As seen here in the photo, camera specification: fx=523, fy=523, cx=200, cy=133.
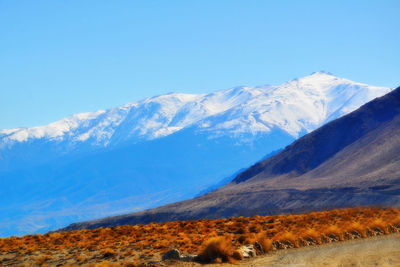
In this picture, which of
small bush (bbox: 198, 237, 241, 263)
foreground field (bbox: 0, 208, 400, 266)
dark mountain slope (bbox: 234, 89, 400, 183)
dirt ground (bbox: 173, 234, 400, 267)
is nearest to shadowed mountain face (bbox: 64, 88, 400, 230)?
dark mountain slope (bbox: 234, 89, 400, 183)

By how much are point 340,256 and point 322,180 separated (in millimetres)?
131223

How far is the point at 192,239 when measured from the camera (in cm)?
2766

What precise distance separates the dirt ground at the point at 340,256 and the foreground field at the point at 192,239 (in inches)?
18.2

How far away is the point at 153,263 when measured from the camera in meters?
23.0

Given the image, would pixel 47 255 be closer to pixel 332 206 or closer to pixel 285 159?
pixel 332 206

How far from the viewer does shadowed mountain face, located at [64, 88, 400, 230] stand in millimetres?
122062

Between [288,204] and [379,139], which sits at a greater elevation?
[379,139]

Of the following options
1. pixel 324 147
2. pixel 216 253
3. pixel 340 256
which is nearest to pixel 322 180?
pixel 324 147

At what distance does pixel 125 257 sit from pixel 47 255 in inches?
160

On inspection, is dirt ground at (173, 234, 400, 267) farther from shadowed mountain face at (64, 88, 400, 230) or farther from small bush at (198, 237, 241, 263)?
shadowed mountain face at (64, 88, 400, 230)

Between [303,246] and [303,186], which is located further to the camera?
[303,186]

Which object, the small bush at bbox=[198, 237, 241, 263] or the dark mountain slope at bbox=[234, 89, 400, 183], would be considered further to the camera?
the dark mountain slope at bbox=[234, 89, 400, 183]

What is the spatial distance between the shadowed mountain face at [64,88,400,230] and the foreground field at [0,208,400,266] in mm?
72237

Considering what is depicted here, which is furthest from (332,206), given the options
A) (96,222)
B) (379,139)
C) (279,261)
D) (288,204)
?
(279,261)
